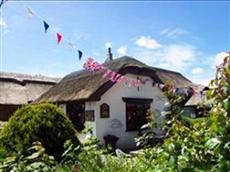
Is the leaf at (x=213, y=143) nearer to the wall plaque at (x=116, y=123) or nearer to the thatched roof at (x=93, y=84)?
the thatched roof at (x=93, y=84)

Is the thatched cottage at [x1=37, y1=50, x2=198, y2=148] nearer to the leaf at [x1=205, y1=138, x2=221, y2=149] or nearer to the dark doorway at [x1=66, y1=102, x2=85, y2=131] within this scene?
the dark doorway at [x1=66, y1=102, x2=85, y2=131]

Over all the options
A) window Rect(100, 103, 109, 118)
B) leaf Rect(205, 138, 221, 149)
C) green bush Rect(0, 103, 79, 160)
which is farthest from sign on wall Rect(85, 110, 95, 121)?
leaf Rect(205, 138, 221, 149)

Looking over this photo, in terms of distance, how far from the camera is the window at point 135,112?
1877 centimetres

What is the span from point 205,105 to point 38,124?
347 cm

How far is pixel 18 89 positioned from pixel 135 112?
39.5 feet

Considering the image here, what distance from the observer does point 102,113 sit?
17.7 m

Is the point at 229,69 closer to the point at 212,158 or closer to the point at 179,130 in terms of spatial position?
the point at 212,158

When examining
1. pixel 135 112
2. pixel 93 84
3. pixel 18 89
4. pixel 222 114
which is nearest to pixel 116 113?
pixel 135 112

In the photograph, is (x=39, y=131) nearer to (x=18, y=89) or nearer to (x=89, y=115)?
(x=89, y=115)

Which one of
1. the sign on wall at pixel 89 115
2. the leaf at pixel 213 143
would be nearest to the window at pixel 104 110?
the sign on wall at pixel 89 115

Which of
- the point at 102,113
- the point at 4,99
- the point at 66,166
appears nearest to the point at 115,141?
the point at 102,113

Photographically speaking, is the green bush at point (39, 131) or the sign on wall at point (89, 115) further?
the sign on wall at point (89, 115)

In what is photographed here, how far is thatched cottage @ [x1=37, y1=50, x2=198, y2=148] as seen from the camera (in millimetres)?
17625

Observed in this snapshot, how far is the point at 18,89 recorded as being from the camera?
28.0 meters
